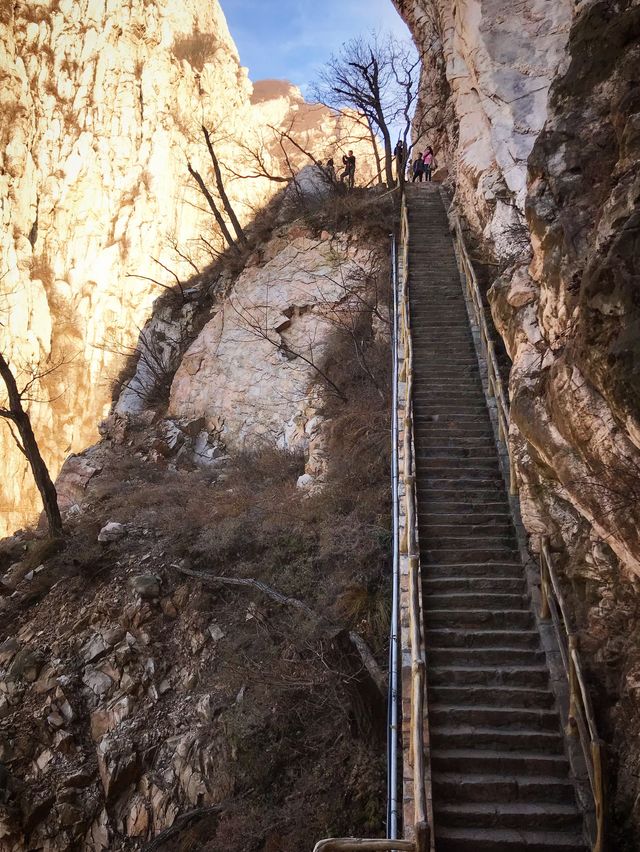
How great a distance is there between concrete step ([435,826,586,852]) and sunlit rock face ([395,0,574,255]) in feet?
38.4

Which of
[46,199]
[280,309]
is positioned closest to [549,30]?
[280,309]

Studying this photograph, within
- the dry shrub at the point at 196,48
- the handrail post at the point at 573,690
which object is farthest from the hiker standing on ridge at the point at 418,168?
the handrail post at the point at 573,690

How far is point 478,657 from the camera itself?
731 centimetres

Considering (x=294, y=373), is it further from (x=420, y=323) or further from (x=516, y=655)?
(x=516, y=655)

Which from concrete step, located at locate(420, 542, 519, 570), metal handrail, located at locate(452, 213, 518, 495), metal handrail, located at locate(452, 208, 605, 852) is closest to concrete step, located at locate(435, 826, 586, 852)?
metal handrail, located at locate(452, 208, 605, 852)

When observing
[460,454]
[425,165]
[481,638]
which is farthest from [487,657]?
[425,165]

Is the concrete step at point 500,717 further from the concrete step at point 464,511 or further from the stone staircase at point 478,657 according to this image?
the concrete step at point 464,511

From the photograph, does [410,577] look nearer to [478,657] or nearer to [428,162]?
[478,657]

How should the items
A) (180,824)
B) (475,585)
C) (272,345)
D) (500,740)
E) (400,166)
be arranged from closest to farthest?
(500,740), (180,824), (475,585), (272,345), (400,166)

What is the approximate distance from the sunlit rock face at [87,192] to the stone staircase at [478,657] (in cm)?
1950

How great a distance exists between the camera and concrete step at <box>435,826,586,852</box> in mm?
5574

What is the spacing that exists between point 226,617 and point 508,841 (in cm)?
596

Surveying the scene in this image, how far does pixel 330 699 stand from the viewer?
8164 millimetres

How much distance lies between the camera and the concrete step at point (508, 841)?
5574 mm
